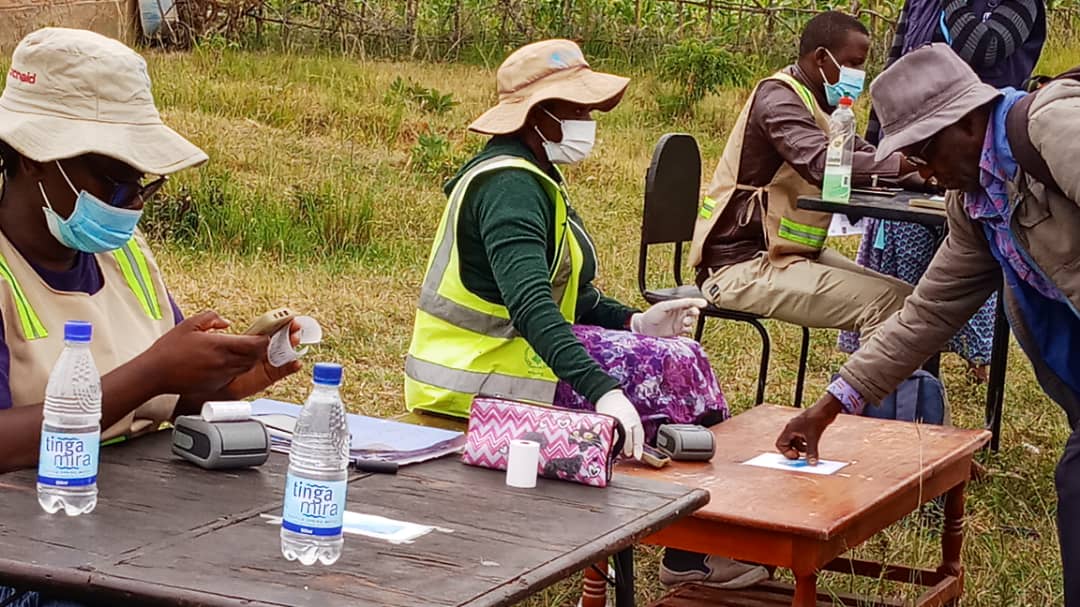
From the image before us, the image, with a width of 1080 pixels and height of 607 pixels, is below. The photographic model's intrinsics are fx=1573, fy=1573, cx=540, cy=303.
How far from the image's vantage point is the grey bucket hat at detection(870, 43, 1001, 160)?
3.45 meters

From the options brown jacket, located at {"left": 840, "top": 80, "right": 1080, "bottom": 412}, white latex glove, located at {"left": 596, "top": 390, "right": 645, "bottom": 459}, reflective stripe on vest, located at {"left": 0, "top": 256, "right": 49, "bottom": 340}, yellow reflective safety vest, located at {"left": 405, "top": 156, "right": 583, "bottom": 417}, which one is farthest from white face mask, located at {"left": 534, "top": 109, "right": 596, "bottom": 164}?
reflective stripe on vest, located at {"left": 0, "top": 256, "right": 49, "bottom": 340}

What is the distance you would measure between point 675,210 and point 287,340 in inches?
113

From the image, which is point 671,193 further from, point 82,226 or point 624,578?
point 82,226

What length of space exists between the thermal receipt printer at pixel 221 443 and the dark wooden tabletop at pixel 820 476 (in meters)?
1.00

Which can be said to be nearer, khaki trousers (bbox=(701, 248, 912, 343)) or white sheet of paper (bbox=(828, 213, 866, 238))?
khaki trousers (bbox=(701, 248, 912, 343))

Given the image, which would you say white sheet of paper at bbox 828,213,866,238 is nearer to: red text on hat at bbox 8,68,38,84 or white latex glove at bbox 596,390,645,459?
white latex glove at bbox 596,390,645,459

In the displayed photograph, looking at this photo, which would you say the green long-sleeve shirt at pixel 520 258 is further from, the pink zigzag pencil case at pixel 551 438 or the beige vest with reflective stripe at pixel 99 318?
the beige vest with reflective stripe at pixel 99 318

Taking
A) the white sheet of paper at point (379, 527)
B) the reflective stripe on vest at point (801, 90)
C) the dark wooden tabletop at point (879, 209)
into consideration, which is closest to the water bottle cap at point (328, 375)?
the white sheet of paper at point (379, 527)

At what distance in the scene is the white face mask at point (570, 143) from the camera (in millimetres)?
4121

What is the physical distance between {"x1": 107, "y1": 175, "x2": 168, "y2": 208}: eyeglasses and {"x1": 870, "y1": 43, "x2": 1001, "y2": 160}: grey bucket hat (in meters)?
1.59

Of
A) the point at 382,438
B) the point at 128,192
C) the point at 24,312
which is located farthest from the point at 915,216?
the point at 24,312

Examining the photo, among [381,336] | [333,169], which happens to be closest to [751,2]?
[333,169]

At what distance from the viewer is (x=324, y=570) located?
2.21 metres

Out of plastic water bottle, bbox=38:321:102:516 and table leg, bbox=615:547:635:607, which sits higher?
plastic water bottle, bbox=38:321:102:516
